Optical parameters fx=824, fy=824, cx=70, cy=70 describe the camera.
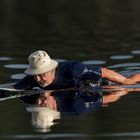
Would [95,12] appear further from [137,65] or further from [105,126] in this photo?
[105,126]

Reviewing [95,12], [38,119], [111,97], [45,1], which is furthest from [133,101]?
[45,1]

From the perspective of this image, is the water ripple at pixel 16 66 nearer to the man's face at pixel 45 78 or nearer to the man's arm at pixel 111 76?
the man's arm at pixel 111 76

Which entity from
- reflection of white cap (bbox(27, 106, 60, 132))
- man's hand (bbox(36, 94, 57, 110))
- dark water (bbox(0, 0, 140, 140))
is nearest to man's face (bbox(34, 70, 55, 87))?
man's hand (bbox(36, 94, 57, 110))

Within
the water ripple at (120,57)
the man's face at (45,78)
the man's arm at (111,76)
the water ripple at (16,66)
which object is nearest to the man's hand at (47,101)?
the man's face at (45,78)

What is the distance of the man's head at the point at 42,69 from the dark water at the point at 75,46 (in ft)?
1.76

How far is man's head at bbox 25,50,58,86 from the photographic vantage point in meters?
14.1

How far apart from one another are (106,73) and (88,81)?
42 centimetres

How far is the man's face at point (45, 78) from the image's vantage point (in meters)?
14.2

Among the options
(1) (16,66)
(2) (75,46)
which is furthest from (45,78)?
(2) (75,46)

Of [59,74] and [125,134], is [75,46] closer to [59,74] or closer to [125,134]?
[59,74]

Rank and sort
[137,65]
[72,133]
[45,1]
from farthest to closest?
1. [45,1]
2. [137,65]
3. [72,133]

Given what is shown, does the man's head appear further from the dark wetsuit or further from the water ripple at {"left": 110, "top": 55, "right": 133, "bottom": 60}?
the water ripple at {"left": 110, "top": 55, "right": 133, "bottom": 60}

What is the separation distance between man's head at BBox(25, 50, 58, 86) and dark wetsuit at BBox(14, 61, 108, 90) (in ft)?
0.71

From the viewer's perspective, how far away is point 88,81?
15.1 m
